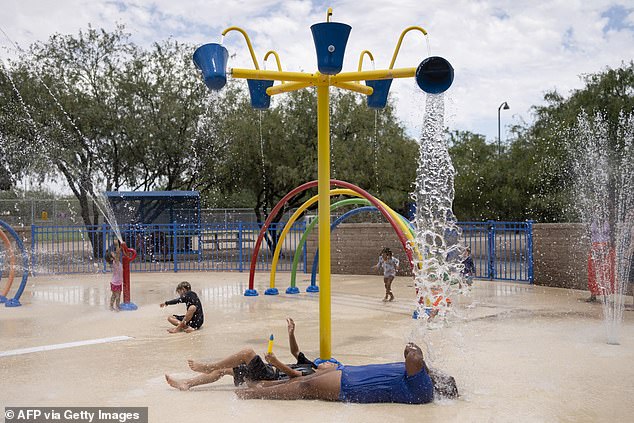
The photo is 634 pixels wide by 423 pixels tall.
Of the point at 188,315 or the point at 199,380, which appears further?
the point at 188,315

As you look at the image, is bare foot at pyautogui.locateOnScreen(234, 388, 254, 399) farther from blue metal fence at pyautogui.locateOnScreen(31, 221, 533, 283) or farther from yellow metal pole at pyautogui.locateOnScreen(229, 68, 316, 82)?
blue metal fence at pyautogui.locateOnScreen(31, 221, 533, 283)

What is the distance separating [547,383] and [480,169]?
51.7 feet

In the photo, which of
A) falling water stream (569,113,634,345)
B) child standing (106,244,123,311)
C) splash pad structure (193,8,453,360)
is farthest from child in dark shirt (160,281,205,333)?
falling water stream (569,113,634,345)

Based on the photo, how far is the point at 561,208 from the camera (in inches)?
697

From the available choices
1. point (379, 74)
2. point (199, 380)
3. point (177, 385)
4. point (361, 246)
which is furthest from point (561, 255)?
point (177, 385)

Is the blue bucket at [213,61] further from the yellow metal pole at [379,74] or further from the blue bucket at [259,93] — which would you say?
the yellow metal pole at [379,74]

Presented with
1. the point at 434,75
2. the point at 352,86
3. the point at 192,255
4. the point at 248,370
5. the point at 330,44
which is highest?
the point at 330,44

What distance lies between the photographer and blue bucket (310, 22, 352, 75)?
18.1 feet

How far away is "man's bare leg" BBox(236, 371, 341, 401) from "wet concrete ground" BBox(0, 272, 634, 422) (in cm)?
7

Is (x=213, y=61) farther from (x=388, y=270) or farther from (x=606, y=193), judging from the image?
(x=606, y=193)

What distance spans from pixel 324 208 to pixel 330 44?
1.63 metres

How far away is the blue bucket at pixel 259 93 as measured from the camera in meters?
6.62

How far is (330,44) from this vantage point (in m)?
5.52

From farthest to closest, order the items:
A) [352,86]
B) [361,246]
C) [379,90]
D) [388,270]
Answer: [361,246], [388,270], [379,90], [352,86]
